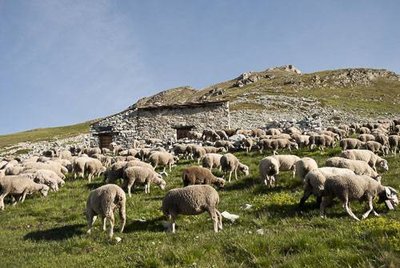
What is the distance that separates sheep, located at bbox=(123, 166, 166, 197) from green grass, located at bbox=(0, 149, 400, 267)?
1.49 ft

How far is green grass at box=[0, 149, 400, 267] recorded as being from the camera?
977 cm

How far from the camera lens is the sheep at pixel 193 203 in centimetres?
1376

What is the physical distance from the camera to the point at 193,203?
45.1 feet

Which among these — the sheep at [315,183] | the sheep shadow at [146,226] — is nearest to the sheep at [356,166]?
the sheep at [315,183]

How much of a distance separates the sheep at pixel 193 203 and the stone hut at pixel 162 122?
3655 cm

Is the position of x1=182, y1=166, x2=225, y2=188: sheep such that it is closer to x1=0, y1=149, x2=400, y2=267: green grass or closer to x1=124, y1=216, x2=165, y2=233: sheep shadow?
x1=0, y1=149, x2=400, y2=267: green grass

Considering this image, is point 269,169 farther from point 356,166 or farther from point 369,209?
point 369,209

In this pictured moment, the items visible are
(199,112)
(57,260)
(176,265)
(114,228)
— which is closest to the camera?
(176,265)

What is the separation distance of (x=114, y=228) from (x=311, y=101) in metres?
66.8

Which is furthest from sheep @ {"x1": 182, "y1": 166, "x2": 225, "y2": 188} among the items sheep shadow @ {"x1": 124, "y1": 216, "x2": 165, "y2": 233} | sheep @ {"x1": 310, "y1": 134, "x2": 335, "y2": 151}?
sheep @ {"x1": 310, "y1": 134, "x2": 335, "y2": 151}

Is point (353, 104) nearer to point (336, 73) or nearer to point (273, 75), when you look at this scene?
point (336, 73)

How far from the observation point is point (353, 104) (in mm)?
77875

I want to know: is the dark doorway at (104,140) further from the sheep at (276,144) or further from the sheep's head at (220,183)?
the sheep's head at (220,183)

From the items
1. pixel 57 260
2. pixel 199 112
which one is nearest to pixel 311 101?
pixel 199 112
